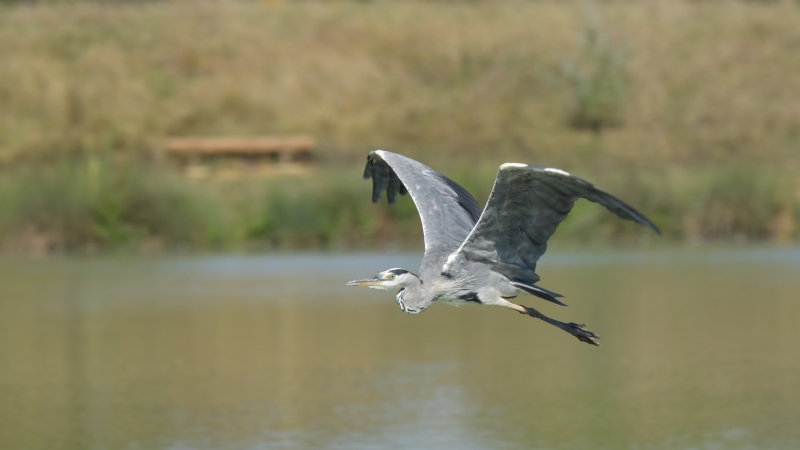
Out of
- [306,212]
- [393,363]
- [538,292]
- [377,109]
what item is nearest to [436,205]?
[538,292]

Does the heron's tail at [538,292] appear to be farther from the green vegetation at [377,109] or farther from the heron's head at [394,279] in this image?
the green vegetation at [377,109]

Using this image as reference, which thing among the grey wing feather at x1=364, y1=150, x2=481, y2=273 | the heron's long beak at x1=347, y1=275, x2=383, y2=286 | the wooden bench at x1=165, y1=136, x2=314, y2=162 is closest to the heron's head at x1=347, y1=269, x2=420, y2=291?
the heron's long beak at x1=347, y1=275, x2=383, y2=286

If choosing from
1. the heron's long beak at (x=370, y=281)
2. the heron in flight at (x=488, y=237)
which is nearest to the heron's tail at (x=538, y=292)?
the heron in flight at (x=488, y=237)

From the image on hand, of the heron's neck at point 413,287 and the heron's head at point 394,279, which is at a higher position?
the heron's head at point 394,279

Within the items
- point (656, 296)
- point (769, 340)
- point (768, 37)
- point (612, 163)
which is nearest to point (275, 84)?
point (612, 163)

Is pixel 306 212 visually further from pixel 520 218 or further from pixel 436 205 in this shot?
pixel 520 218

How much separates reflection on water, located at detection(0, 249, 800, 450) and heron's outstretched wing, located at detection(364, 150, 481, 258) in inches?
83.4

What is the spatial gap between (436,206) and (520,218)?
1469mm

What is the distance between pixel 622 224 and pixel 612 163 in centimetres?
683

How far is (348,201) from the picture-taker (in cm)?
3291

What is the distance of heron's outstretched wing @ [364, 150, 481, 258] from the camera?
10.8 metres

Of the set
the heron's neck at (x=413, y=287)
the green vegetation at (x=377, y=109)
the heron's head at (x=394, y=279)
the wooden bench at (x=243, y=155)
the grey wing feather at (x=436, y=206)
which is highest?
the grey wing feather at (x=436, y=206)

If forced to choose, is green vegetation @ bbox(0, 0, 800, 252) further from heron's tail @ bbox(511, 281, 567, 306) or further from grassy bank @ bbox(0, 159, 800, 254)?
heron's tail @ bbox(511, 281, 567, 306)

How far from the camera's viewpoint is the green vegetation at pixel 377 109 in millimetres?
33062
